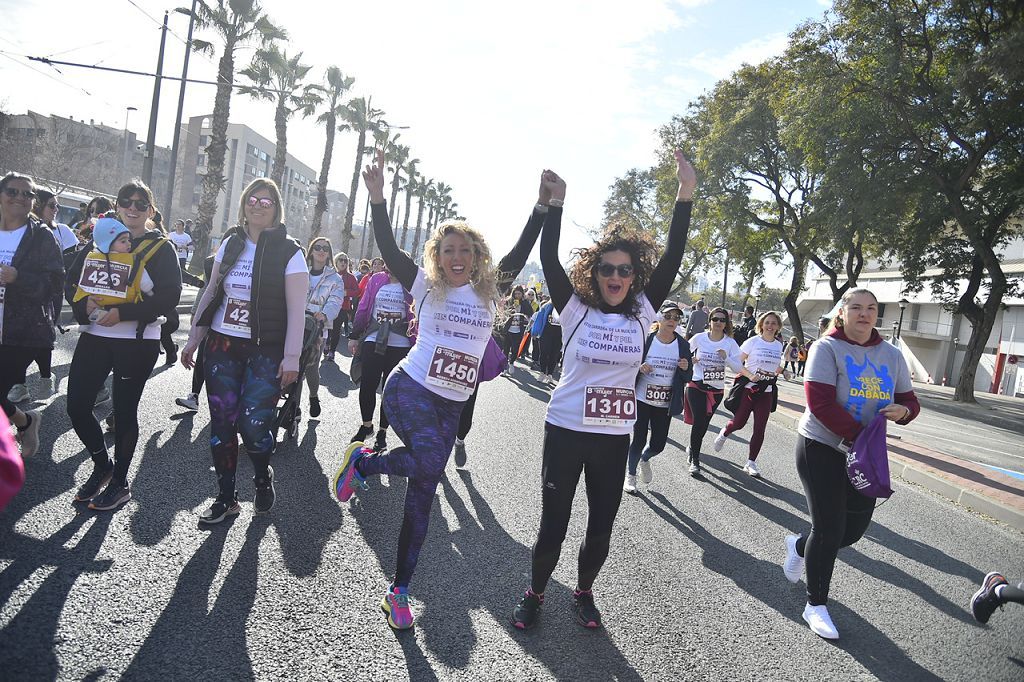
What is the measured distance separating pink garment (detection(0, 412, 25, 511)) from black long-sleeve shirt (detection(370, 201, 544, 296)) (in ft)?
7.04

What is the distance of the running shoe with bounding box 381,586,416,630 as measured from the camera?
3.10 metres

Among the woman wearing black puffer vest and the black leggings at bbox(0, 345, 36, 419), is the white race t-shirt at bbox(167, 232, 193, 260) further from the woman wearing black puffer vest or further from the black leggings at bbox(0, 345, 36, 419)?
the woman wearing black puffer vest

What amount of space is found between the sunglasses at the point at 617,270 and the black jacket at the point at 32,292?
12.5 ft

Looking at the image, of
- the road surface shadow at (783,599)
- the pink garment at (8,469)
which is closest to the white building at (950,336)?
the road surface shadow at (783,599)

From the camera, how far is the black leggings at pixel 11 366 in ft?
14.1

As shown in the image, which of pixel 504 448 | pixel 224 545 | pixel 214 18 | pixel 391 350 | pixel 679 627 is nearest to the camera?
pixel 679 627

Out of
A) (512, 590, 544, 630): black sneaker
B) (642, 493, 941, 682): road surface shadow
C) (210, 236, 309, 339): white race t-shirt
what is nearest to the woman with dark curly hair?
(512, 590, 544, 630): black sneaker

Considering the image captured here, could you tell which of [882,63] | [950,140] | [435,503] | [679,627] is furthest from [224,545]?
[950,140]

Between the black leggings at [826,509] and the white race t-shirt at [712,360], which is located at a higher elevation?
the white race t-shirt at [712,360]

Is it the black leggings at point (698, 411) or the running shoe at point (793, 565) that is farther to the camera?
the black leggings at point (698, 411)

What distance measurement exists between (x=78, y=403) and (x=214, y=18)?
23293 mm

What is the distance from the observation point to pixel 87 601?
2.95 m

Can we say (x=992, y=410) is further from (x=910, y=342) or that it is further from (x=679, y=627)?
(x=910, y=342)

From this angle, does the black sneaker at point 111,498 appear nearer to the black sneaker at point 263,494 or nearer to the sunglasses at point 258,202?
the black sneaker at point 263,494
